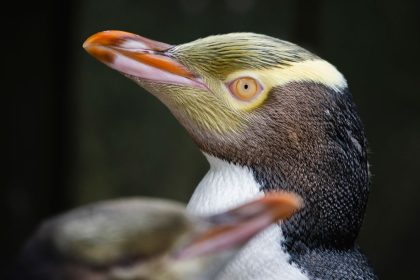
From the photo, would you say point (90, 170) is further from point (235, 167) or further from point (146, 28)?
point (235, 167)

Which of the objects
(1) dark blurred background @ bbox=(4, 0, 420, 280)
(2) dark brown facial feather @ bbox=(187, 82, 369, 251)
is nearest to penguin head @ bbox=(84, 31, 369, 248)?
(2) dark brown facial feather @ bbox=(187, 82, 369, 251)

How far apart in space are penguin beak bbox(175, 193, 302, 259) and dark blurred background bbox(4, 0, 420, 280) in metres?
2.05

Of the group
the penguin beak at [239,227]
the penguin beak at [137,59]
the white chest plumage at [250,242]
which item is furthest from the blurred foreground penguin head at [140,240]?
the penguin beak at [137,59]

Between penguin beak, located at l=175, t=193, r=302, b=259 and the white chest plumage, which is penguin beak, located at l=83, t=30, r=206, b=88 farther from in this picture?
penguin beak, located at l=175, t=193, r=302, b=259

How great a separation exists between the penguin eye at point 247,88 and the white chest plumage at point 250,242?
116 millimetres

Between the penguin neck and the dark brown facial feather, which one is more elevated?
the dark brown facial feather

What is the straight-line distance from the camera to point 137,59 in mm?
1738

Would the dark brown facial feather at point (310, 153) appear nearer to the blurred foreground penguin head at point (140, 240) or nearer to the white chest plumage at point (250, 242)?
the white chest plumage at point (250, 242)

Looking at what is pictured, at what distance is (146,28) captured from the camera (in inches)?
132

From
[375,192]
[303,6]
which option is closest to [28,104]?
[303,6]

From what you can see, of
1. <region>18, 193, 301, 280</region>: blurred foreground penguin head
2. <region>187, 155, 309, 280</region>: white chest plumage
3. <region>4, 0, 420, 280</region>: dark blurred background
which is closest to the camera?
<region>18, 193, 301, 280</region>: blurred foreground penguin head

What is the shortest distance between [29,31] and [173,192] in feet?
2.41

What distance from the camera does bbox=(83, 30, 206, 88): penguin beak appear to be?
5.69 feet

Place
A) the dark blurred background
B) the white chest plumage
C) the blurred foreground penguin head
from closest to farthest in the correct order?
1. the blurred foreground penguin head
2. the white chest plumage
3. the dark blurred background
